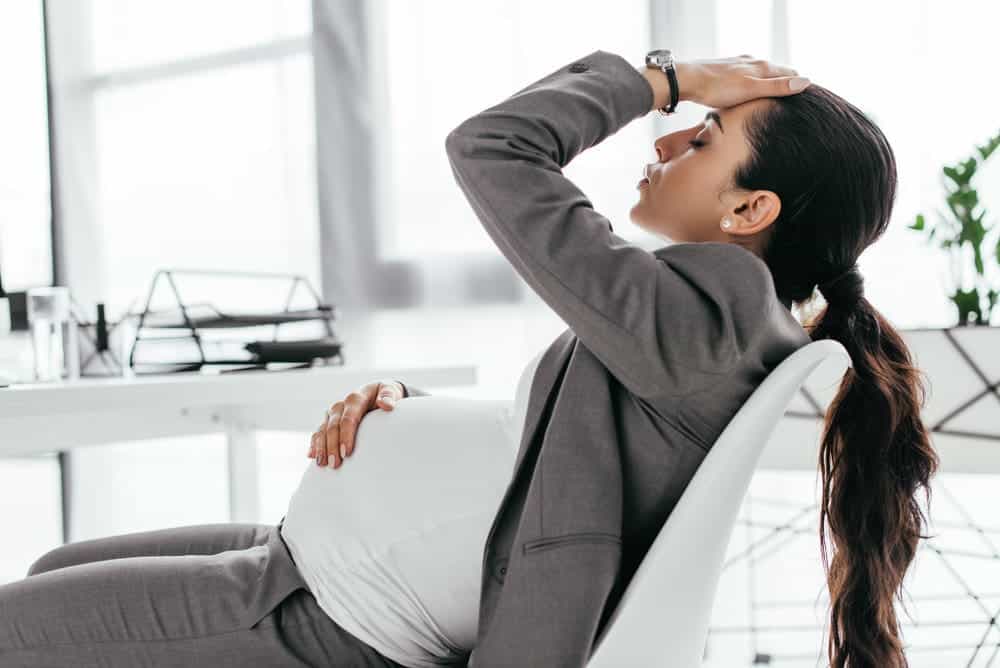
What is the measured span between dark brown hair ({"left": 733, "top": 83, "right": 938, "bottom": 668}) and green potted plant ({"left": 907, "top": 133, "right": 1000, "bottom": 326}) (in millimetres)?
968

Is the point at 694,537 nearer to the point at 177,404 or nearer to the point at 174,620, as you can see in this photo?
the point at 174,620

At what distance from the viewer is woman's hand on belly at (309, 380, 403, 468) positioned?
2.98 feet

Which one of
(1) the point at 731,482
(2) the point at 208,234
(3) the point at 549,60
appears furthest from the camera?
(2) the point at 208,234

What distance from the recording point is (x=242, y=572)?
0.87 metres

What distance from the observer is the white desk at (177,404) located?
1.14 m

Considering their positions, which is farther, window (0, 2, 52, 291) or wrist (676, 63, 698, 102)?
window (0, 2, 52, 291)

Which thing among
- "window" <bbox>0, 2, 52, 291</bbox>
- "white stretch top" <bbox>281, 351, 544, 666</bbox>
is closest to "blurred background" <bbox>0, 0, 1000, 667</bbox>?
"window" <bbox>0, 2, 52, 291</bbox>

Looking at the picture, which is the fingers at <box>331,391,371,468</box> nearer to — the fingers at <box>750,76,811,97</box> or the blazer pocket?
the blazer pocket

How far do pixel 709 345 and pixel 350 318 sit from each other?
191 centimetres

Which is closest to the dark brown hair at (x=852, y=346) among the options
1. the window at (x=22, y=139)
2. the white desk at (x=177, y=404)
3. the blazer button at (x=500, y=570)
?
the blazer button at (x=500, y=570)

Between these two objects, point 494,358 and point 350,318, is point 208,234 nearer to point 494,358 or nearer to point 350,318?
point 350,318

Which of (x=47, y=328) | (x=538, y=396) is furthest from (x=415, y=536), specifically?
(x=47, y=328)

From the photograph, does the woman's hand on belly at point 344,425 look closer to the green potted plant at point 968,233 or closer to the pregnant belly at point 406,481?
the pregnant belly at point 406,481

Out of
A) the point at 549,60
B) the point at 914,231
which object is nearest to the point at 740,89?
the point at 914,231
